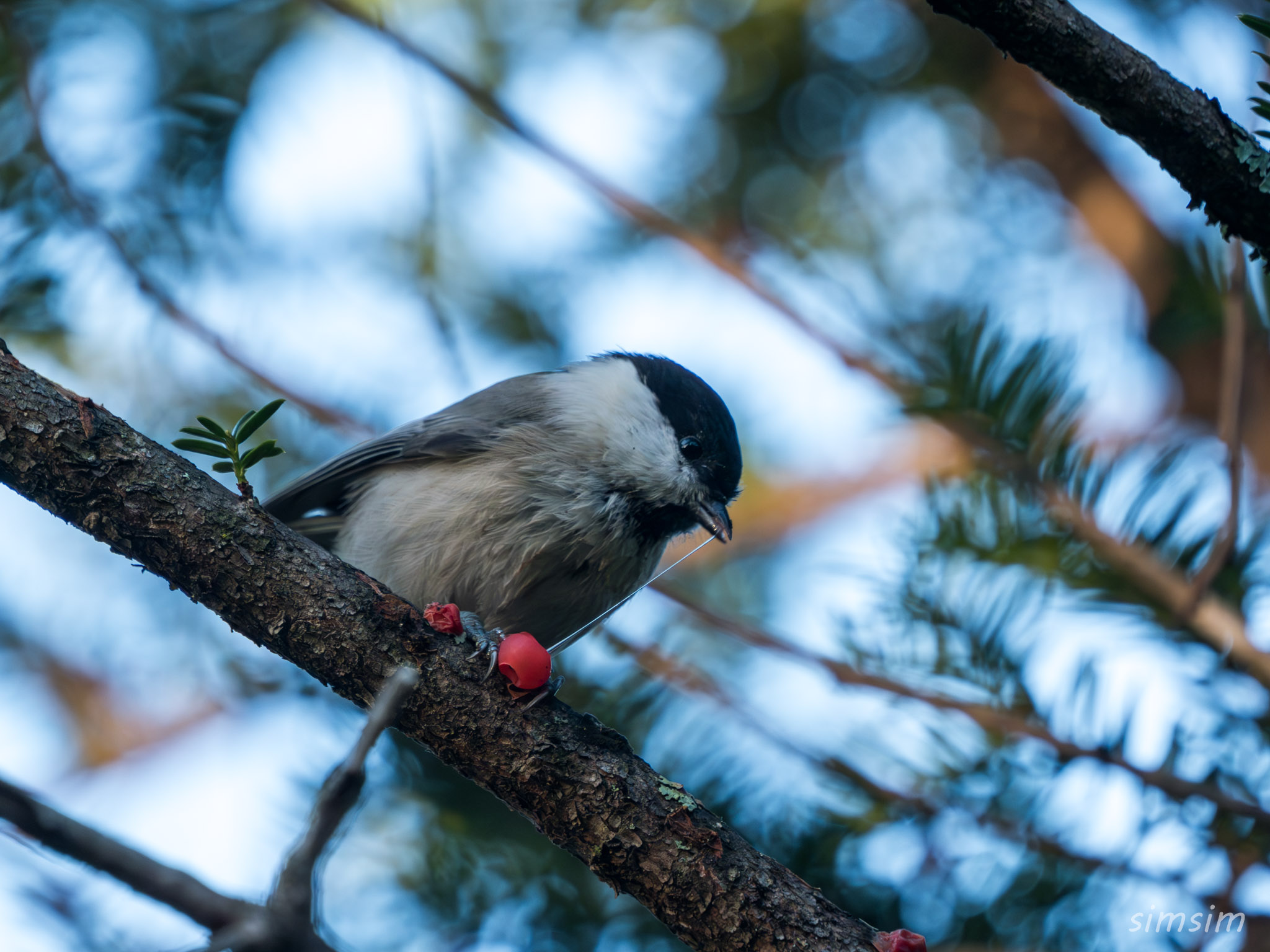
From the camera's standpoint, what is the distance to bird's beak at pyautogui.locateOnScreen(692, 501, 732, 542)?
191 centimetres

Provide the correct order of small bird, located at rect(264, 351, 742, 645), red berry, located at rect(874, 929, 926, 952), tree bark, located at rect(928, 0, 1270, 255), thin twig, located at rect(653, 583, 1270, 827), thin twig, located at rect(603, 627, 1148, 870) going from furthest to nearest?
small bird, located at rect(264, 351, 742, 645)
thin twig, located at rect(603, 627, 1148, 870)
thin twig, located at rect(653, 583, 1270, 827)
red berry, located at rect(874, 929, 926, 952)
tree bark, located at rect(928, 0, 1270, 255)

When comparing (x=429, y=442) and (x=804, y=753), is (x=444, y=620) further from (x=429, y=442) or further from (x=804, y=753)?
(x=429, y=442)

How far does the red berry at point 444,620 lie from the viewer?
1287 mm

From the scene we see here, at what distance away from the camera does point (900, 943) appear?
1073 millimetres

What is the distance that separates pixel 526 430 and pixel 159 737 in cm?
178

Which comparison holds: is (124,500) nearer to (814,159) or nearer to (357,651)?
(357,651)

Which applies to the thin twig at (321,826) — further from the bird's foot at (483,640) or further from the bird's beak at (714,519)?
the bird's beak at (714,519)

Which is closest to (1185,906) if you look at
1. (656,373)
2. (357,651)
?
(357,651)

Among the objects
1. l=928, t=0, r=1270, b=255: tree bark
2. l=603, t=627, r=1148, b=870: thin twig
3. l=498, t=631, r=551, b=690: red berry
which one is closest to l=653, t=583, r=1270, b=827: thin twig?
l=603, t=627, r=1148, b=870: thin twig

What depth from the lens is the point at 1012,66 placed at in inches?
90.5

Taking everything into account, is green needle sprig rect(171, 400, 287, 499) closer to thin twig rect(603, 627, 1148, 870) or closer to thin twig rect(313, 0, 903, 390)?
thin twig rect(603, 627, 1148, 870)

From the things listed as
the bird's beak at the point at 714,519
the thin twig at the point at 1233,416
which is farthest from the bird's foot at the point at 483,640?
the thin twig at the point at 1233,416

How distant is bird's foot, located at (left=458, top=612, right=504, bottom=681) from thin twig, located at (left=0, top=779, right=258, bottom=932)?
Result: 0.71 meters

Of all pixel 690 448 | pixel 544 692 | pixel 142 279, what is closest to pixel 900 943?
pixel 544 692
